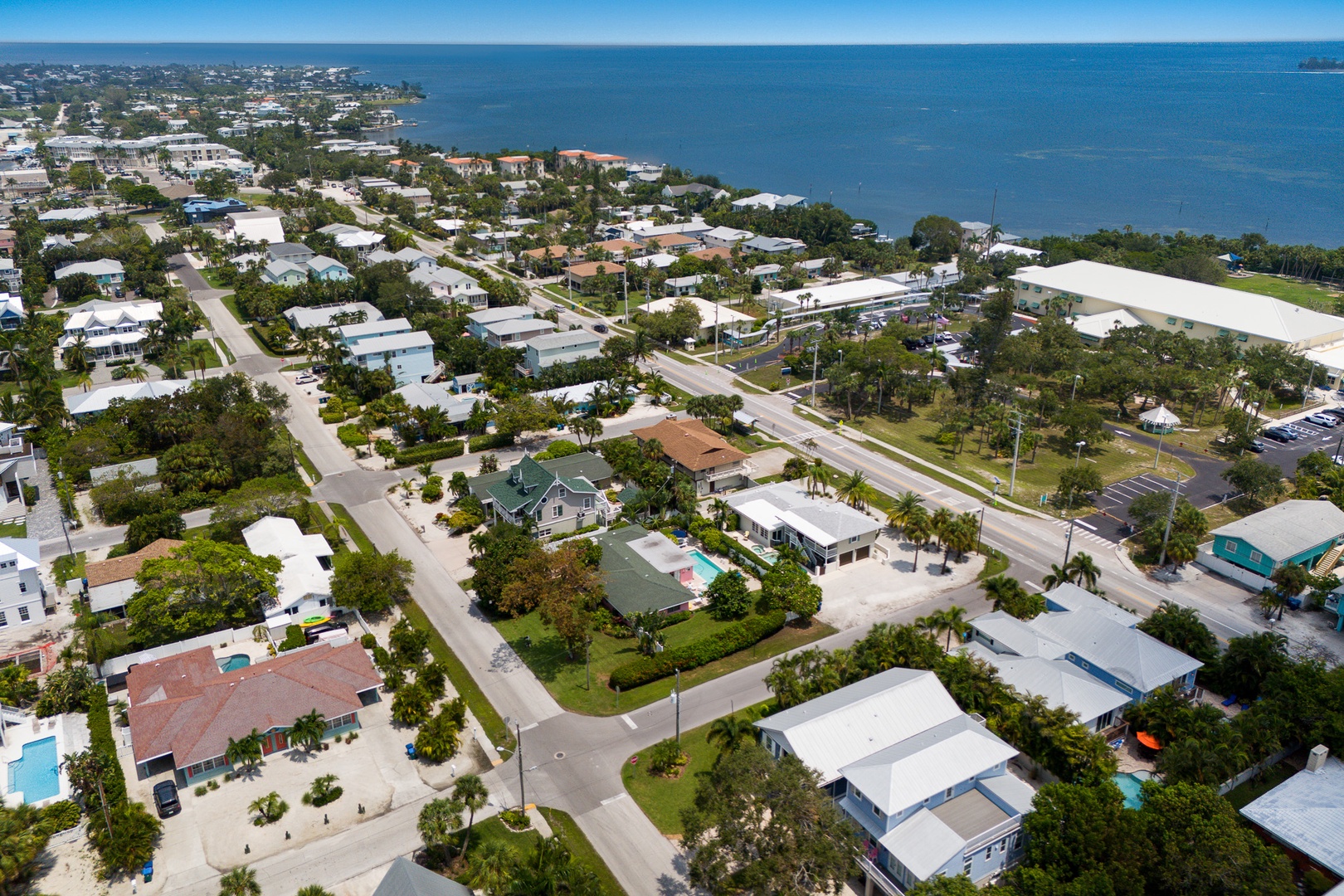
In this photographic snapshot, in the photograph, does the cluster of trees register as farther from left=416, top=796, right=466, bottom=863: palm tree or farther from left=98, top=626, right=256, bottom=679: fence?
left=98, top=626, right=256, bottom=679: fence

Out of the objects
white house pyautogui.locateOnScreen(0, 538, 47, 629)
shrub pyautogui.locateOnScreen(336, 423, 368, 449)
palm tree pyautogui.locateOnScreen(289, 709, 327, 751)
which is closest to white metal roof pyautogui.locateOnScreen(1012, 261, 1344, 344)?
shrub pyautogui.locateOnScreen(336, 423, 368, 449)

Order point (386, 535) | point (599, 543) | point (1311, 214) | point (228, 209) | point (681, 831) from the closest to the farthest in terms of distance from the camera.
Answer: point (681, 831) → point (599, 543) → point (386, 535) → point (228, 209) → point (1311, 214)

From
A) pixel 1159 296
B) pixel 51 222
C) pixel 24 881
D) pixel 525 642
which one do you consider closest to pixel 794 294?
pixel 1159 296

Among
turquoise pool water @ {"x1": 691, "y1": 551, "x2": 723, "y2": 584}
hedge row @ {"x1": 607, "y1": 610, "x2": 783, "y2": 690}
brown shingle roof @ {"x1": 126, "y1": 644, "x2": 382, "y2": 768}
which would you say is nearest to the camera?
brown shingle roof @ {"x1": 126, "y1": 644, "x2": 382, "y2": 768}

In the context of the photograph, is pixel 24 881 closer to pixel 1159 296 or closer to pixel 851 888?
pixel 851 888

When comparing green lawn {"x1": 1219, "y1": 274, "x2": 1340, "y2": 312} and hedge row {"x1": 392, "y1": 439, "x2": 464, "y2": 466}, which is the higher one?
green lawn {"x1": 1219, "y1": 274, "x2": 1340, "y2": 312}

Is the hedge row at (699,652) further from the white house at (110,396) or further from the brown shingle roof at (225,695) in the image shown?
the white house at (110,396)
